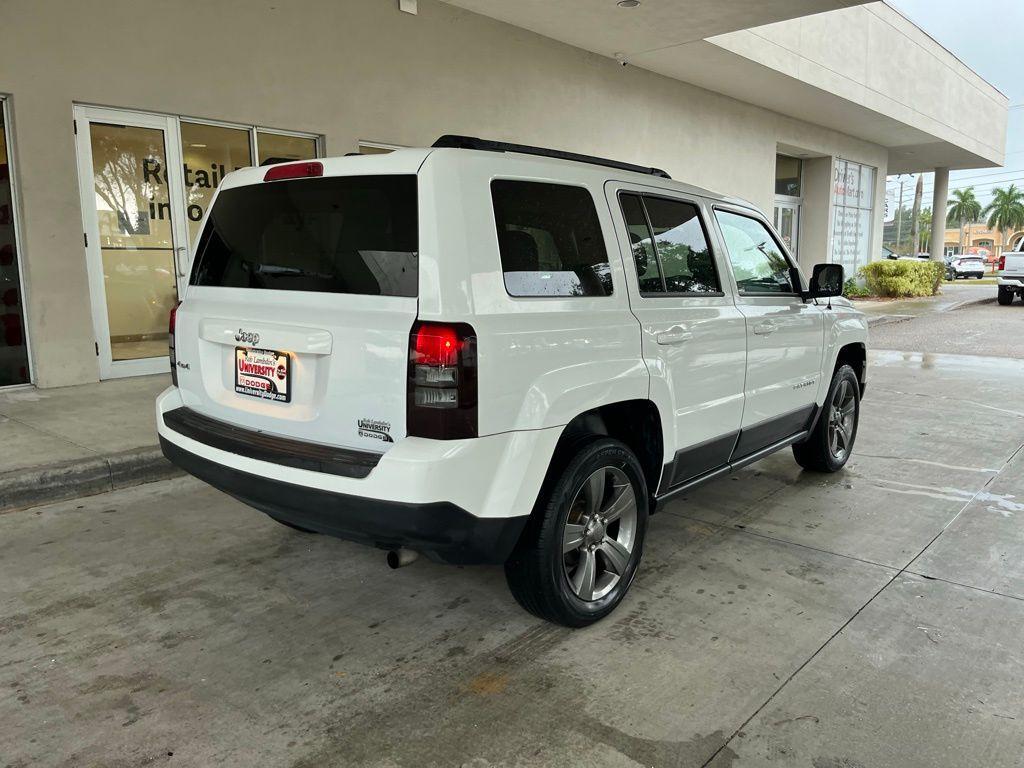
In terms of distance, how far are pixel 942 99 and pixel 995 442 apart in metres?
19.9

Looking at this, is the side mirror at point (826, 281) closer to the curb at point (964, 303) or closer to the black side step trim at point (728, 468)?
the black side step trim at point (728, 468)

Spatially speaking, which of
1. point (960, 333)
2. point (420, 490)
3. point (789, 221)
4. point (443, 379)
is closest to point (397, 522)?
point (420, 490)

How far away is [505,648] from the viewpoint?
3.17 m

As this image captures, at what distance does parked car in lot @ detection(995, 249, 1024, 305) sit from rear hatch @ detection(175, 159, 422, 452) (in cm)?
2355

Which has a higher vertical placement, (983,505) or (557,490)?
(557,490)

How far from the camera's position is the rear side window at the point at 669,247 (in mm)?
3604

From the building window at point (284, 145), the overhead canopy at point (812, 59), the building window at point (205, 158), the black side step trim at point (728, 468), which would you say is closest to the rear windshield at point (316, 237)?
the black side step trim at point (728, 468)

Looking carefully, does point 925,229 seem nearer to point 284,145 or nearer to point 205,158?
point 284,145

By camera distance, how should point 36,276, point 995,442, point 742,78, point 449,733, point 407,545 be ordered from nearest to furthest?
point 449,733 < point 407,545 < point 995,442 < point 36,276 < point 742,78

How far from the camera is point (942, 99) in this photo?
73.7 feet

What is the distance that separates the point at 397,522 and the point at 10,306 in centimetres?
690

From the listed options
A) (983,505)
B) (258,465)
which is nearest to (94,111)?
(258,465)

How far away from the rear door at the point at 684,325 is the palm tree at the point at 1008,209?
107825mm

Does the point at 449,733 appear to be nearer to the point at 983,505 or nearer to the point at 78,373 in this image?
the point at 983,505
